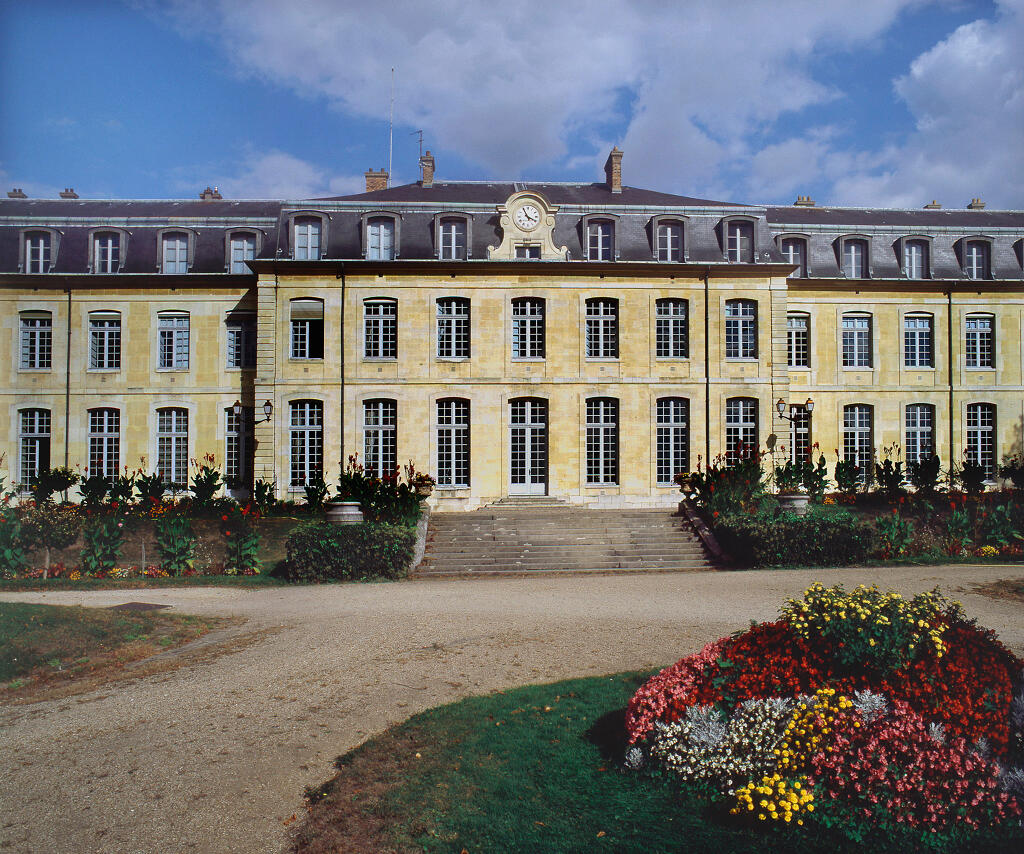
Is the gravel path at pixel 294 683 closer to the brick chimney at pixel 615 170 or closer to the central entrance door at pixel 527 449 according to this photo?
the central entrance door at pixel 527 449

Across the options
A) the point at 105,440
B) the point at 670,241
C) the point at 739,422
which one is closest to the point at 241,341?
the point at 105,440

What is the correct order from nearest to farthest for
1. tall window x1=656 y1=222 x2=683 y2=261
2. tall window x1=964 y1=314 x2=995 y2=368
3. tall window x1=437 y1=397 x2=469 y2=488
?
tall window x1=437 y1=397 x2=469 y2=488, tall window x1=656 y1=222 x2=683 y2=261, tall window x1=964 y1=314 x2=995 y2=368

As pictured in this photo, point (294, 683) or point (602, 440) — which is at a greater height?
point (602, 440)

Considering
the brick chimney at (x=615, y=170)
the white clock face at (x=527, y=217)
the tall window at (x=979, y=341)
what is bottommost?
the tall window at (x=979, y=341)

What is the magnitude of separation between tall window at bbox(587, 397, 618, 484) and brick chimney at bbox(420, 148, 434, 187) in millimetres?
10047

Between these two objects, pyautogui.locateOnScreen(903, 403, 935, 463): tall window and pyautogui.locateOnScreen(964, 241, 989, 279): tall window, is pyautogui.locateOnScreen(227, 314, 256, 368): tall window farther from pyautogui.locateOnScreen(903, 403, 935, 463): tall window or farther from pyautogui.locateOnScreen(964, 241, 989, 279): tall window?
pyautogui.locateOnScreen(964, 241, 989, 279): tall window

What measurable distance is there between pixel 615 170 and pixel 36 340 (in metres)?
19.8

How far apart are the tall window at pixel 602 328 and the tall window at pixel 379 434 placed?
20.0 feet

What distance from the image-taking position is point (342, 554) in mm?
13977

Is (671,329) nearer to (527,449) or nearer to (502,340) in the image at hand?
(502,340)

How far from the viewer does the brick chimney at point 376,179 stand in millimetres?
27736

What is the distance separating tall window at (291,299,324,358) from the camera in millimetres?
21641

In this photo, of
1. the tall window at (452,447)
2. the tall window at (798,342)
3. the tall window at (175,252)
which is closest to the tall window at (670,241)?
the tall window at (798,342)

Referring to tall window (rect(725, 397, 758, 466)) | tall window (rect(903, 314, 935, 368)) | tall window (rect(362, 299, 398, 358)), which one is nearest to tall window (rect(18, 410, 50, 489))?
tall window (rect(362, 299, 398, 358))
